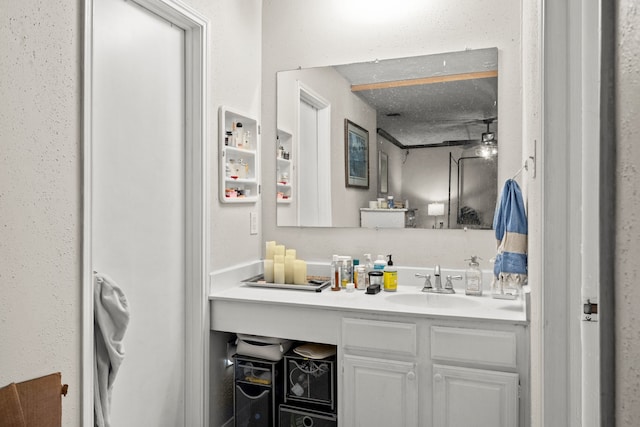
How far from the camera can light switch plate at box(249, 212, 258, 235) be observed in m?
2.72

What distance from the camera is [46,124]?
4.68 feet

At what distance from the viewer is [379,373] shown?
200 cm

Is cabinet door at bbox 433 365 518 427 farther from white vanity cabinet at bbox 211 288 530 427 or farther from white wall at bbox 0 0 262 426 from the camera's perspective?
white wall at bbox 0 0 262 426

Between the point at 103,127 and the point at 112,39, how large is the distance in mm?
348

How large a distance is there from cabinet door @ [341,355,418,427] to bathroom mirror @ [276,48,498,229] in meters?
0.83

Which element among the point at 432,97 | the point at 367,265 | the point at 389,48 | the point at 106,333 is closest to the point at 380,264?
the point at 367,265

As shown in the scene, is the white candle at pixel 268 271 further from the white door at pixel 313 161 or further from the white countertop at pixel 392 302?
the white door at pixel 313 161

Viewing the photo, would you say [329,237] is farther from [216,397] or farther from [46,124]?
[46,124]

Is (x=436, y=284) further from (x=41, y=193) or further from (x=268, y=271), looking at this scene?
(x=41, y=193)

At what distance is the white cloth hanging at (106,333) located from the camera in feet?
5.41

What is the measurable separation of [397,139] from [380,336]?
108 centimetres

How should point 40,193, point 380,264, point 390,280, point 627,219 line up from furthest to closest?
1. point 380,264
2. point 390,280
3. point 40,193
4. point 627,219

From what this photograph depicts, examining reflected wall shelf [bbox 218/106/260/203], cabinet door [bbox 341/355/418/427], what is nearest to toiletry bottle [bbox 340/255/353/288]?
cabinet door [bbox 341/355/418/427]

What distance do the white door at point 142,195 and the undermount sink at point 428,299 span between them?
3.38 feet
